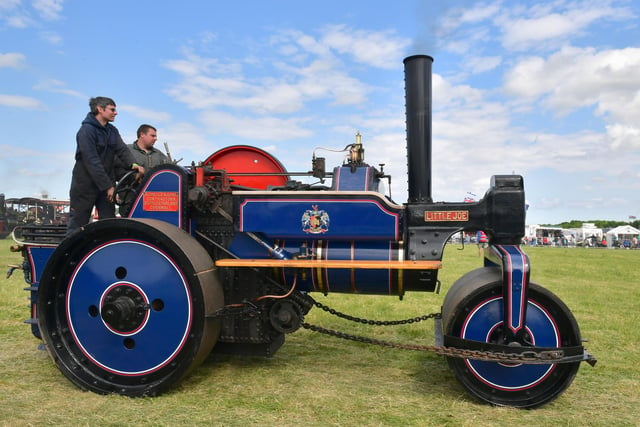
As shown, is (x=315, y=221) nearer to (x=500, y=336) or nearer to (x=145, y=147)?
(x=500, y=336)

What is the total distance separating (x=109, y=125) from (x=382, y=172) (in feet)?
8.78

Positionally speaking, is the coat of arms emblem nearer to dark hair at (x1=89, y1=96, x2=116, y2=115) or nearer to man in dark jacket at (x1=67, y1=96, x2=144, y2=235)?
man in dark jacket at (x1=67, y1=96, x2=144, y2=235)

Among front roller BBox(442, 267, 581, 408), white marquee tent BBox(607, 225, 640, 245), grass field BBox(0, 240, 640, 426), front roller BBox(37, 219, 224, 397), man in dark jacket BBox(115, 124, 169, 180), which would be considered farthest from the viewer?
white marquee tent BBox(607, 225, 640, 245)

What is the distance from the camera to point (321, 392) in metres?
3.75

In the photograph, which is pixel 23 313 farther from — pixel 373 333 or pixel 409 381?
pixel 409 381

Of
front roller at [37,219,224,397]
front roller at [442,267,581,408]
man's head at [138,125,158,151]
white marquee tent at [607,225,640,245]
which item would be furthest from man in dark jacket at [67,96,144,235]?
white marquee tent at [607,225,640,245]

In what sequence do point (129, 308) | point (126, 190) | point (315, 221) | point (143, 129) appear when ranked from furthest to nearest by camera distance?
point (143, 129) < point (126, 190) < point (315, 221) < point (129, 308)

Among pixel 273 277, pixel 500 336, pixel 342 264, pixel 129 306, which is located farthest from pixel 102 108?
pixel 500 336

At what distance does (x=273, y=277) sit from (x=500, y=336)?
1.86 m

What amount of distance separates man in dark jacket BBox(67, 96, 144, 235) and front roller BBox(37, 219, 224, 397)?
52cm

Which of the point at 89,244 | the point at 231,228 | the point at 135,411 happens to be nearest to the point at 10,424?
the point at 135,411

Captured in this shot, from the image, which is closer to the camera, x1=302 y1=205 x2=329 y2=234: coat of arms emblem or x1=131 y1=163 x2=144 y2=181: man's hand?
x1=302 y1=205 x2=329 y2=234: coat of arms emblem

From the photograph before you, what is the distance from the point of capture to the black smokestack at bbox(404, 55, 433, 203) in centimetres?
398

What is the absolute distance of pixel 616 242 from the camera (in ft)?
169
